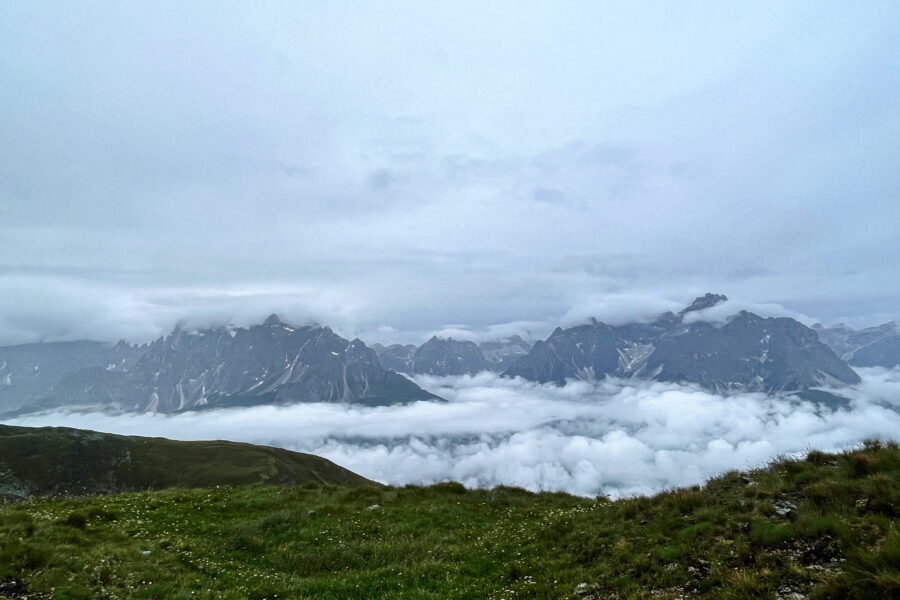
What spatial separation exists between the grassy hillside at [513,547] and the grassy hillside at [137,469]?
161108mm

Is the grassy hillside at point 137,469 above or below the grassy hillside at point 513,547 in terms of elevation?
below

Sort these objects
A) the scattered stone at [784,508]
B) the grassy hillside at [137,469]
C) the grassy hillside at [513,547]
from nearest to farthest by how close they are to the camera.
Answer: the grassy hillside at [513,547], the scattered stone at [784,508], the grassy hillside at [137,469]

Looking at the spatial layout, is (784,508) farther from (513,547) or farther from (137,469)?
(137,469)

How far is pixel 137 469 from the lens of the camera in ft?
622

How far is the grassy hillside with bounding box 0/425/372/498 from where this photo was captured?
17000 centimetres

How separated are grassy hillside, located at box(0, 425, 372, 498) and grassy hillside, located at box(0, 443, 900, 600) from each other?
Answer: 6343 inches

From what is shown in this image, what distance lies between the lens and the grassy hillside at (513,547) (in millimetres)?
11289

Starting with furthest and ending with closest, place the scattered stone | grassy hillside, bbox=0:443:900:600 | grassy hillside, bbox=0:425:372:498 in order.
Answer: grassy hillside, bbox=0:425:372:498 < the scattered stone < grassy hillside, bbox=0:443:900:600

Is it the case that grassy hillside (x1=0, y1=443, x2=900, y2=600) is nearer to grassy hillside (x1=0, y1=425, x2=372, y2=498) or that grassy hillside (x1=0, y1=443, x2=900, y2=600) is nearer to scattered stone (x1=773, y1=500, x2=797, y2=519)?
scattered stone (x1=773, y1=500, x2=797, y2=519)

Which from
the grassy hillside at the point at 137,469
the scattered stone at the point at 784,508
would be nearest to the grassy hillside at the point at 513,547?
the scattered stone at the point at 784,508

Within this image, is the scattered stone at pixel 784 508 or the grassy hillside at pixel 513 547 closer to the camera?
the grassy hillside at pixel 513 547

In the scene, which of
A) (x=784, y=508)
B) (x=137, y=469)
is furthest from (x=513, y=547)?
(x=137, y=469)

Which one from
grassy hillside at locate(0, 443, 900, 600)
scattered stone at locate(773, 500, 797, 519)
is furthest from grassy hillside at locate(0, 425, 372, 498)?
scattered stone at locate(773, 500, 797, 519)

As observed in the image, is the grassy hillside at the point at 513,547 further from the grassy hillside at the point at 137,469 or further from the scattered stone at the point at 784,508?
the grassy hillside at the point at 137,469
